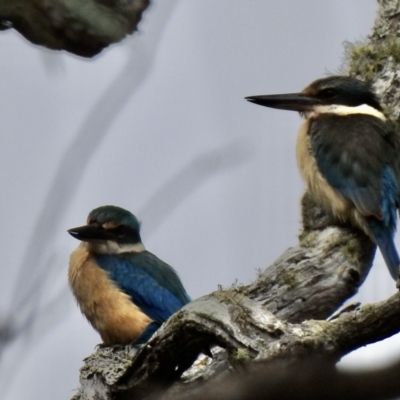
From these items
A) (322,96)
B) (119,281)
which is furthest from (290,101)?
(119,281)

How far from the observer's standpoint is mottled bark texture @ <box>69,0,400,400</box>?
1.08m

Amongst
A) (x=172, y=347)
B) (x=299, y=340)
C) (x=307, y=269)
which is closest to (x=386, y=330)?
(x=299, y=340)

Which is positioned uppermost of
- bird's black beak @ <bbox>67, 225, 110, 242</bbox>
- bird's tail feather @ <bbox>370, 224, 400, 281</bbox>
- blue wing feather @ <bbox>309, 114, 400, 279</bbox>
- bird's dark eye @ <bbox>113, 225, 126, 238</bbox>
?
bird's black beak @ <bbox>67, 225, 110, 242</bbox>

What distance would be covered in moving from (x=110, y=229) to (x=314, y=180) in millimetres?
1308

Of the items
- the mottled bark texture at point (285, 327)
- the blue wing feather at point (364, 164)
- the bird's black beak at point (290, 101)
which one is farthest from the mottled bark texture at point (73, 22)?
the bird's black beak at point (290, 101)

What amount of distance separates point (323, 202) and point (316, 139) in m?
0.47

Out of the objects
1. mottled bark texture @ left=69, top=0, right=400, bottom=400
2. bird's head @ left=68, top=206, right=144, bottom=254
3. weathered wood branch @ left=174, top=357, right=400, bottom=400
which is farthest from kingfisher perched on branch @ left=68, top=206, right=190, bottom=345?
weathered wood branch @ left=174, top=357, right=400, bottom=400

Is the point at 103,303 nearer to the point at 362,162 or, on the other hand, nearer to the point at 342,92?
the point at 362,162

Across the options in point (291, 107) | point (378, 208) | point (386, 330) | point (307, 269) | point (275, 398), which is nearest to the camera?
point (275, 398)

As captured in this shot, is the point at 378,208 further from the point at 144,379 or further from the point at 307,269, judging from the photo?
the point at 144,379

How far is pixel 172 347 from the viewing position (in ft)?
9.54

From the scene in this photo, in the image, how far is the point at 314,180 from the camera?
17.1 ft

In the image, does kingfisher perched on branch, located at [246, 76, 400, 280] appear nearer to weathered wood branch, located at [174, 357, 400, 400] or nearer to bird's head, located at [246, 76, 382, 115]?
bird's head, located at [246, 76, 382, 115]

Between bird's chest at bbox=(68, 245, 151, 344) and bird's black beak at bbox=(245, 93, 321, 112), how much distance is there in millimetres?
1548
